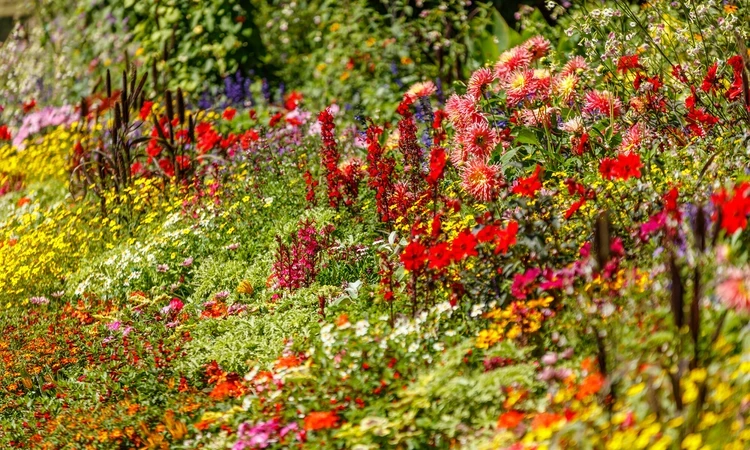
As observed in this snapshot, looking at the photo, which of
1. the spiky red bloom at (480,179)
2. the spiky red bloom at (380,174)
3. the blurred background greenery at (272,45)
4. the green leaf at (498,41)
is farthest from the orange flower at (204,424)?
the green leaf at (498,41)

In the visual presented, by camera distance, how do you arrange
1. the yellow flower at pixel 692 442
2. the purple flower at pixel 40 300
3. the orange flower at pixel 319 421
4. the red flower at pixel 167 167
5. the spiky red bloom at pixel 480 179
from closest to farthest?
1. the yellow flower at pixel 692 442
2. the orange flower at pixel 319 421
3. the spiky red bloom at pixel 480 179
4. the purple flower at pixel 40 300
5. the red flower at pixel 167 167

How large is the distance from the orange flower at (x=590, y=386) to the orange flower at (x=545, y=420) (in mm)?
91

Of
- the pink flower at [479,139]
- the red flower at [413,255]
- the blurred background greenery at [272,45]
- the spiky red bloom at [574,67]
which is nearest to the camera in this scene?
the red flower at [413,255]

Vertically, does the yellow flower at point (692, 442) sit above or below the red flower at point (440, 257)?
above

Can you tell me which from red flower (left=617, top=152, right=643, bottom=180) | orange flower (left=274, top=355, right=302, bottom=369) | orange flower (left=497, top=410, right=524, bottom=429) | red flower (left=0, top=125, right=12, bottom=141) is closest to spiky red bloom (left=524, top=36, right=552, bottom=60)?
red flower (left=617, top=152, right=643, bottom=180)

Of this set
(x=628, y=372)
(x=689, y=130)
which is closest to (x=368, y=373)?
(x=628, y=372)

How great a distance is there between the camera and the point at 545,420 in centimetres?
262

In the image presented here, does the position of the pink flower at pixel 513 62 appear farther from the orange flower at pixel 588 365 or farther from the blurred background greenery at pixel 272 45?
the blurred background greenery at pixel 272 45

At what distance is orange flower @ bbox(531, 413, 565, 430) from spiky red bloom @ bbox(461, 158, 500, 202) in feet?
6.07

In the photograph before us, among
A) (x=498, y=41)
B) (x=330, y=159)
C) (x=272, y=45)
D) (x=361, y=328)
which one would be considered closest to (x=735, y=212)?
(x=361, y=328)

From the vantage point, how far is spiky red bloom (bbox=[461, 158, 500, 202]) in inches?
175

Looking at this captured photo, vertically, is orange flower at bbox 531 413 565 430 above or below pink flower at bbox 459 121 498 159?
above

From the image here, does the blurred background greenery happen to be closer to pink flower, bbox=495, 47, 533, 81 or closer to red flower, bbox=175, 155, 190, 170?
red flower, bbox=175, 155, 190, 170

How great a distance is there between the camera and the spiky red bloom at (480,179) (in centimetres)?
443
